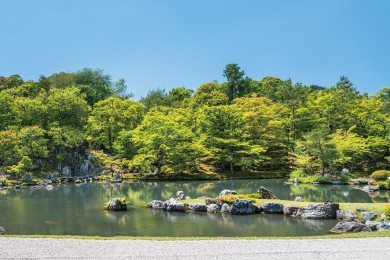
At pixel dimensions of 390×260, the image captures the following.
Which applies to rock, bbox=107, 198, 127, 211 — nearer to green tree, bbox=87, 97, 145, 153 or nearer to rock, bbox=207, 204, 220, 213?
rock, bbox=207, 204, 220, 213

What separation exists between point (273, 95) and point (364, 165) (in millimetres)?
25070

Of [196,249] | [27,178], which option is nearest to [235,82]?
[27,178]

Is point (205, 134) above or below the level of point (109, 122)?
below

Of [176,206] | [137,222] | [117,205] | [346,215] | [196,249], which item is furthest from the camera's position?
[117,205]

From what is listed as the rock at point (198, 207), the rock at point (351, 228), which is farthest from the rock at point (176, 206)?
the rock at point (351, 228)

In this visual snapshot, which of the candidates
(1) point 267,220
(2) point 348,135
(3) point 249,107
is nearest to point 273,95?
(3) point 249,107

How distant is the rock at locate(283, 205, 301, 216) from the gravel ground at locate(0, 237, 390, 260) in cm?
775

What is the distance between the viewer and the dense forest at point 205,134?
4219cm

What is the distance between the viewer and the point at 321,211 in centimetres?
1808

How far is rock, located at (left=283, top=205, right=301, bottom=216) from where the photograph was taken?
18984 millimetres

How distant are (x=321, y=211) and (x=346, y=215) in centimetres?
117

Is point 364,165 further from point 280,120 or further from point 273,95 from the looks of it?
point 273,95

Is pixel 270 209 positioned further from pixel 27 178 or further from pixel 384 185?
pixel 27 178

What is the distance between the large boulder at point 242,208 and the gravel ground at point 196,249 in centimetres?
834
